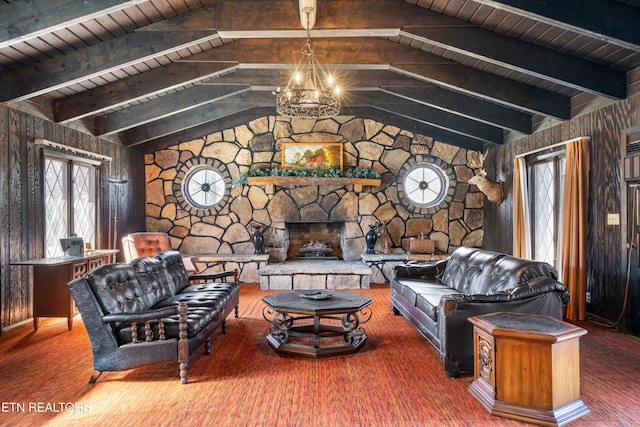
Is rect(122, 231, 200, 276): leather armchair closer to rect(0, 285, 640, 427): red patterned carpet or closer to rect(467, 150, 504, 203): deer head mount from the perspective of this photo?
rect(0, 285, 640, 427): red patterned carpet

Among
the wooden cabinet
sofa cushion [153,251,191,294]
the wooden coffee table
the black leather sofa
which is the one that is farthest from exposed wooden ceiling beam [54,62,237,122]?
the wooden coffee table

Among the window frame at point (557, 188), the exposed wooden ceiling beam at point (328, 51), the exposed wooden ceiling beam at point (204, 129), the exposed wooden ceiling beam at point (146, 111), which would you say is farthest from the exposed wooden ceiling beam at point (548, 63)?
the exposed wooden ceiling beam at point (204, 129)

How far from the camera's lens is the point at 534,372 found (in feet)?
8.27

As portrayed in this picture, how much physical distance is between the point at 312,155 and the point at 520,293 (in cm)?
513

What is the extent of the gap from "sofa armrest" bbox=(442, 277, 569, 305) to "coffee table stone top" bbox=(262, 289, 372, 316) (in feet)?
2.92

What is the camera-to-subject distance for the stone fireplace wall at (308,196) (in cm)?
781

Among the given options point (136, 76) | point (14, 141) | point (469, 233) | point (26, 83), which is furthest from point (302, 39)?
point (469, 233)

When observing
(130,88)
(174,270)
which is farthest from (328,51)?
(174,270)

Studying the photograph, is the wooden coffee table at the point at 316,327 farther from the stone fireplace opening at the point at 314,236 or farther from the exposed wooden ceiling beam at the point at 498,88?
the stone fireplace opening at the point at 314,236

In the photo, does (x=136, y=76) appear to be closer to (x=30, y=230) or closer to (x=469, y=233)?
(x=30, y=230)

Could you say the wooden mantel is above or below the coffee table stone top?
above

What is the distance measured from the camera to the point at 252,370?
3359 mm

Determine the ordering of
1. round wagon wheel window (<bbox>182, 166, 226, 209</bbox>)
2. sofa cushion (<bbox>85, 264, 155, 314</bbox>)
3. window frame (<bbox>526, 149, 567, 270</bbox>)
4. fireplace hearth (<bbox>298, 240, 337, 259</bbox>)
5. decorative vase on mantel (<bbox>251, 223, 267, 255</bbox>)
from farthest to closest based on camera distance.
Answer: fireplace hearth (<bbox>298, 240, 337, 259</bbox>)
round wagon wheel window (<bbox>182, 166, 226, 209</bbox>)
decorative vase on mantel (<bbox>251, 223, 267, 255</bbox>)
window frame (<bbox>526, 149, 567, 270</bbox>)
sofa cushion (<bbox>85, 264, 155, 314</bbox>)

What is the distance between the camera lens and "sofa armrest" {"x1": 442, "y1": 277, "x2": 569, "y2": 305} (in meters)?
3.22
